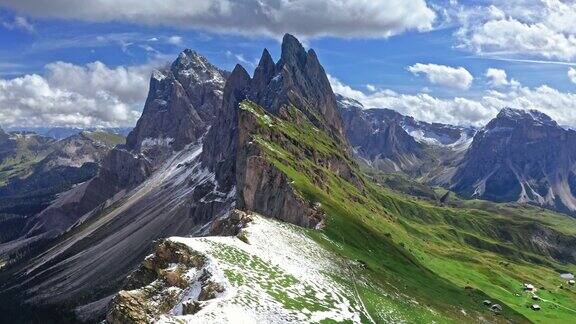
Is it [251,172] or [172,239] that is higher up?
[172,239]

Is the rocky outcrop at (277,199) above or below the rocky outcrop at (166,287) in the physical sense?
below

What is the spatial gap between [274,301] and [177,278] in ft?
32.8

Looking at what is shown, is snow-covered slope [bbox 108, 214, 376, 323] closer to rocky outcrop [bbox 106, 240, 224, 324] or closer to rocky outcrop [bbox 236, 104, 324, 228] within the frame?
rocky outcrop [bbox 106, 240, 224, 324]

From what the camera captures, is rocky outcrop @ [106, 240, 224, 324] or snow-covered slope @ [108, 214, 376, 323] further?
snow-covered slope @ [108, 214, 376, 323]

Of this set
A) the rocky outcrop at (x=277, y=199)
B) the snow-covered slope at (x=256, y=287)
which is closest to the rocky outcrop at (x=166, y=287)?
the snow-covered slope at (x=256, y=287)

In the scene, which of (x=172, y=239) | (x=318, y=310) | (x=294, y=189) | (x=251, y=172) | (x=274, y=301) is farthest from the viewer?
(x=251, y=172)

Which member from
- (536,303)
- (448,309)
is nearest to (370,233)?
(536,303)

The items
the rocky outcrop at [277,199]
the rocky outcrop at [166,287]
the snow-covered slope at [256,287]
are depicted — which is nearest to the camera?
the rocky outcrop at [166,287]

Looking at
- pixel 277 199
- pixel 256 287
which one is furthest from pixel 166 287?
pixel 277 199

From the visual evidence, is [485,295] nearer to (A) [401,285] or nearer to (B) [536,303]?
(B) [536,303]

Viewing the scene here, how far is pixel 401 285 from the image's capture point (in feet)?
355

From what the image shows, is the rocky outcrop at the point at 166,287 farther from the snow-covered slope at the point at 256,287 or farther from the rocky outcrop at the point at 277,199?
the rocky outcrop at the point at 277,199

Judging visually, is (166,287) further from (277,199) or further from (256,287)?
(277,199)

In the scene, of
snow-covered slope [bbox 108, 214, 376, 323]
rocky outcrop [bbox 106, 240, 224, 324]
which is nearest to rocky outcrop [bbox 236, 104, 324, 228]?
snow-covered slope [bbox 108, 214, 376, 323]
